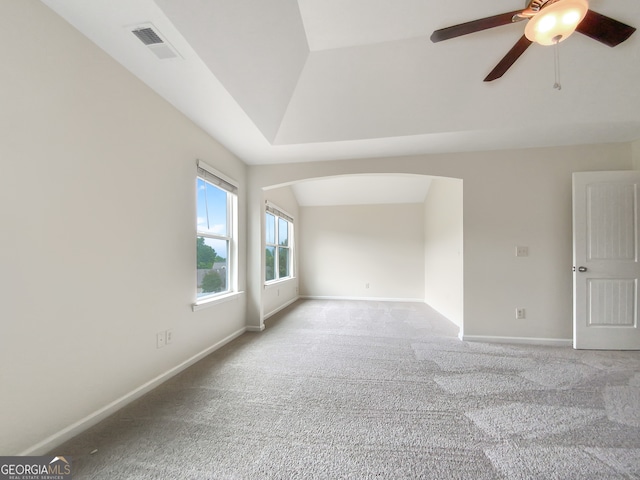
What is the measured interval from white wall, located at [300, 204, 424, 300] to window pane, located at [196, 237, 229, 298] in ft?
11.0

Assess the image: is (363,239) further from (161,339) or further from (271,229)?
(161,339)

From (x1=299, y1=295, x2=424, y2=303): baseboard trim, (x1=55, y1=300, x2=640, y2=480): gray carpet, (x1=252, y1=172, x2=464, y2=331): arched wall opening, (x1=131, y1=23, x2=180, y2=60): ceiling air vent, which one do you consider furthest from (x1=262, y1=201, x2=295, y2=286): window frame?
(x1=131, y1=23, x2=180, y2=60): ceiling air vent

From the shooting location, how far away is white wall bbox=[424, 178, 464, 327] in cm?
377

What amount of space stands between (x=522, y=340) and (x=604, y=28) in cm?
303

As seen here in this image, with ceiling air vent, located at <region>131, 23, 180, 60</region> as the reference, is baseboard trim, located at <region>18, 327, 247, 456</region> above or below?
below

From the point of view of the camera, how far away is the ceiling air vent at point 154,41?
151 cm

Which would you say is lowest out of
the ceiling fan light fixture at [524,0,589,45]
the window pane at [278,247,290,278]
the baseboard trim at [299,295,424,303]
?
the baseboard trim at [299,295,424,303]

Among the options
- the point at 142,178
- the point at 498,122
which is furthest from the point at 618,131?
the point at 142,178

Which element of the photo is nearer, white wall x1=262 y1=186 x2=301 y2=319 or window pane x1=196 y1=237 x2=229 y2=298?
window pane x1=196 y1=237 x2=229 y2=298

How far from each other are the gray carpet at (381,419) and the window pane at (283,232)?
2983 millimetres

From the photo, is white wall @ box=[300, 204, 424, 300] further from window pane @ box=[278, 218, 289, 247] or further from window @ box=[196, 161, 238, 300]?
window @ box=[196, 161, 238, 300]

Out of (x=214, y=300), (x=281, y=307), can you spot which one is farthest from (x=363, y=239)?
(x=214, y=300)

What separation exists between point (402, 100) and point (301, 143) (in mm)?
1107

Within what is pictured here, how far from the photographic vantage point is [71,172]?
1519 mm
